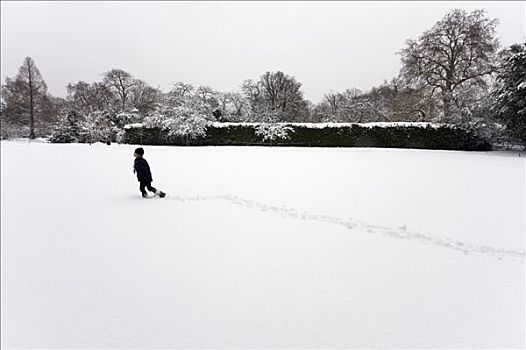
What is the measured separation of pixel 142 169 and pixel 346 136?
12.9 meters

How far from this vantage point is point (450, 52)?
8.01 m

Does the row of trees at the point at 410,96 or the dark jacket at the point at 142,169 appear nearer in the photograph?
the row of trees at the point at 410,96

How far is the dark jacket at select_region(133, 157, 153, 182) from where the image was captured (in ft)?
18.7

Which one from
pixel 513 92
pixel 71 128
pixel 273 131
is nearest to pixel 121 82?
pixel 71 128

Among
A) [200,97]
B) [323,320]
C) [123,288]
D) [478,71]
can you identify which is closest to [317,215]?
[323,320]

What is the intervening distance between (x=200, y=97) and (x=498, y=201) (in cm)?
1345

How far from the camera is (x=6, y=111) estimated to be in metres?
4.38

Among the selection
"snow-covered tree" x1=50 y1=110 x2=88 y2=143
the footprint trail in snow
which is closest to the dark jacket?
the footprint trail in snow

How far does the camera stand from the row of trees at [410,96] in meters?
5.20

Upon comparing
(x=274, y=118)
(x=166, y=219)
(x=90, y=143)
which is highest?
(x=274, y=118)

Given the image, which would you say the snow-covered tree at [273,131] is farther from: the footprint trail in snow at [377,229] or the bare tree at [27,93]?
the bare tree at [27,93]

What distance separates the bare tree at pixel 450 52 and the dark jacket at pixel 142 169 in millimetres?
7360

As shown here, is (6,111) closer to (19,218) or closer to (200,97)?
(19,218)

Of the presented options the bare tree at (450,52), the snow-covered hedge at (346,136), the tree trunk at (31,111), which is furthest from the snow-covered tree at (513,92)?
the tree trunk at (31,111)
